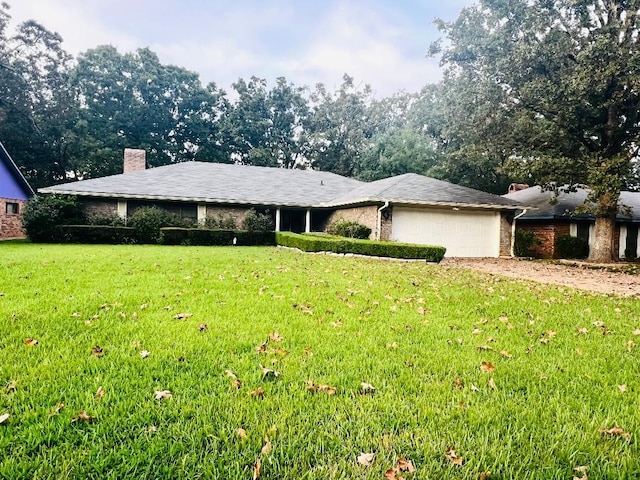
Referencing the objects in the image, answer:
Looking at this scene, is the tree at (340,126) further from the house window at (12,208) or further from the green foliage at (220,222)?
the house window at (12,208)

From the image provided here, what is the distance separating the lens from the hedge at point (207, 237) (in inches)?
649

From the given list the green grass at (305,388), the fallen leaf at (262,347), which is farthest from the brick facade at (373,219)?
the fallen leaf at (262,347)

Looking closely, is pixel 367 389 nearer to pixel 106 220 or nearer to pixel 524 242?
pixel 106 220

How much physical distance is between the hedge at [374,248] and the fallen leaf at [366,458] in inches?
436

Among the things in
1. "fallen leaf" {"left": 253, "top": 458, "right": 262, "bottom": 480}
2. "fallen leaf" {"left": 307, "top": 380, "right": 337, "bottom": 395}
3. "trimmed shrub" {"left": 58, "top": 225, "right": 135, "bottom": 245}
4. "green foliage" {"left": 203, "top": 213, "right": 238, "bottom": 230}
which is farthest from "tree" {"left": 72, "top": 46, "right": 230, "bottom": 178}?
"fallen leaf" {"left": 253, "top": 458, "right": 262, "bottom": 480}

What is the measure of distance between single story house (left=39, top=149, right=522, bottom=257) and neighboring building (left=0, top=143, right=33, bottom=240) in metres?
4.81

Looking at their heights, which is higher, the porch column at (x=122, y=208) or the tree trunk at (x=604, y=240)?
the porch column at (x=122, y=208)

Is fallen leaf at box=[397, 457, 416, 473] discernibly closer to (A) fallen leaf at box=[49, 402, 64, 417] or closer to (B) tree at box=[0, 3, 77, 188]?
(A) fallen leaf at box=[49, 402, 64, 417]

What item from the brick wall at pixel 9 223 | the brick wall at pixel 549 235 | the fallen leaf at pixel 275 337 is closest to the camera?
the fallen leaf at pixel 275 337

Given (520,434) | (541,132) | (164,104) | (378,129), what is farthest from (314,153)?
(520,434)

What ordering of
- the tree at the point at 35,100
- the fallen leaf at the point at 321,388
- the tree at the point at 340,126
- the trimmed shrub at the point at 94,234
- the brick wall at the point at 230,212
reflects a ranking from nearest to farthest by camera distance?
the fallen leaf at the point at 321,388 < the trimmed shrub at the point at 94,234 < the brick wall at the point at 230,212 < the tree at the point at 35,100 < the tree at the point at 340,126

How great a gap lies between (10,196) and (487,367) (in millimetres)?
25079

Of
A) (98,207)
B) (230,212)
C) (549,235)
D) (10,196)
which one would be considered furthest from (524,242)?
(10,196)

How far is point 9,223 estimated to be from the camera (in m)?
19.9
